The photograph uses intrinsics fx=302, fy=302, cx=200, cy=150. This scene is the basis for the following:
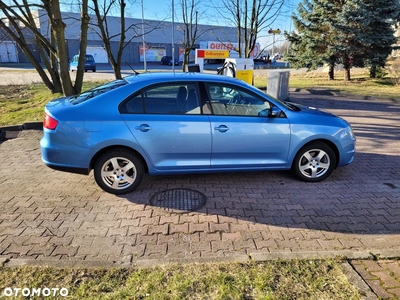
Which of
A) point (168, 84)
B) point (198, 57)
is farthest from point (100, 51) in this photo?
point (168, 84)

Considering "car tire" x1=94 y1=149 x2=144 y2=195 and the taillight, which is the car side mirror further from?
the taillight

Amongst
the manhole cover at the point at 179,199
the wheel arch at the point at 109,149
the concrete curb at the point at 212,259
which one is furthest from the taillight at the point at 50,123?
the concrete curb at the point at 212,259

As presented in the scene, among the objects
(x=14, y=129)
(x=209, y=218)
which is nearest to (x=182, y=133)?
(x=209, y=218)

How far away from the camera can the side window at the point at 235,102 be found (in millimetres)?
4281

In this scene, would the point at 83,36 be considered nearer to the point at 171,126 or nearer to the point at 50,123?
the point at 50,123

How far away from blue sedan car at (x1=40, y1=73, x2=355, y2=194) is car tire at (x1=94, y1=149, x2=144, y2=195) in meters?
0.01

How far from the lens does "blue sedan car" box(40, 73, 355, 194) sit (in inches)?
154

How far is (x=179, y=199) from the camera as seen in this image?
4066mm

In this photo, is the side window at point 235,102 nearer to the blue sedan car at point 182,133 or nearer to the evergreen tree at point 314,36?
the blue sedan car at point 182,133

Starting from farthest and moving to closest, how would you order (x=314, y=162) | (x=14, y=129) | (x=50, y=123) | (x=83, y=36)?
(x=83, y=36)
(x=14, y=129)
(x=314, y=162)
(x=50, y=123)

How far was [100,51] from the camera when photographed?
47.3m

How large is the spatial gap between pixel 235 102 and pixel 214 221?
5.91 feet

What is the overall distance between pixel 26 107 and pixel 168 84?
8.03m

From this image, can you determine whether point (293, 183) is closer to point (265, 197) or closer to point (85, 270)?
point (265, 197)
